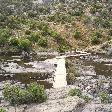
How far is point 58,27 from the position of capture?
99875mm

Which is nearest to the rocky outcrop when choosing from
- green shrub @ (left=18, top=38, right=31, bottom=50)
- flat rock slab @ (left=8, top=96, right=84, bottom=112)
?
flat rock slab @ (left=8, top=96, right=84, bottom=112)

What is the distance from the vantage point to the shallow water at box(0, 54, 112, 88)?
64.8m

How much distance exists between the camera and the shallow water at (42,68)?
212 feet

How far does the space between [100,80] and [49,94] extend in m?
13.3

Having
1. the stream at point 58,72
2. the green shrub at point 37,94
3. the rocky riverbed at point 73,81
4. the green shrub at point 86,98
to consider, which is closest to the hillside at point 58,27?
the stream at point 58,72

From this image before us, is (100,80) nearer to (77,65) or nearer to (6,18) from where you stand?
(77,65)

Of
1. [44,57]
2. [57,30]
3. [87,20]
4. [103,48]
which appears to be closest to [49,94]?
[44,57]

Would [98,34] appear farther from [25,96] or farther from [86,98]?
[25,96]

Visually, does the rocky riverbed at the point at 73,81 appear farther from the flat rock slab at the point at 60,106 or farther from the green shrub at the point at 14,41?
the green shrub at the point at 14,41

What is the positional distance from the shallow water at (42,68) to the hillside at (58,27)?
7866mm

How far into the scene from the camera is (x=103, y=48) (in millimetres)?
90688

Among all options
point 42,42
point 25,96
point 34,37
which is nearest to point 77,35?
point 42,42

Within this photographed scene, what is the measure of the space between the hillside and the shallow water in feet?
25.8

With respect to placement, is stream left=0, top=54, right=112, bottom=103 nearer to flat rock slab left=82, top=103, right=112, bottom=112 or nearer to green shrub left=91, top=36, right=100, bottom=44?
flat rock slab left=82, top=103, right=112, bottom=112
